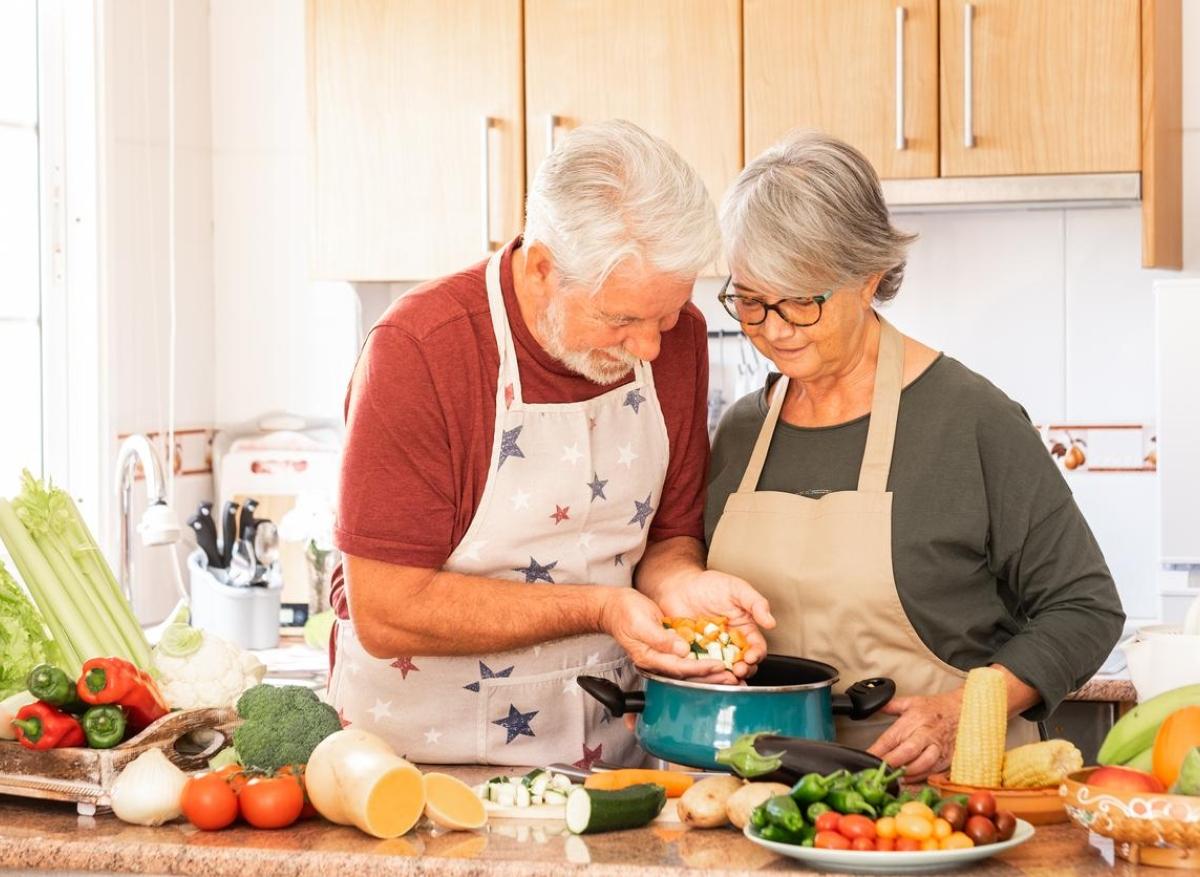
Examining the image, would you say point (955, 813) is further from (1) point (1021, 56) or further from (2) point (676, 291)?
(1) point (1021, 56)

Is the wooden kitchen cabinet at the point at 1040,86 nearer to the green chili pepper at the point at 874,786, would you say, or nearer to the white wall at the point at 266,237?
the white wall at the point at 266,237

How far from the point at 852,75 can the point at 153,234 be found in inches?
62.2

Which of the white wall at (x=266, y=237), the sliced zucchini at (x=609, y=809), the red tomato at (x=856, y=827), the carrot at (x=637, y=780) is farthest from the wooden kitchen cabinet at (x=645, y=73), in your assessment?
the red tomato at (x=856, y=827)

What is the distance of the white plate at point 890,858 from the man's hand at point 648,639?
336mm

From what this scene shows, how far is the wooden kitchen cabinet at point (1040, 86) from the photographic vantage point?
2949mm

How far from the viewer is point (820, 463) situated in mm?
2035

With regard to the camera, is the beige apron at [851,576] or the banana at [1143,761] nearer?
the banana at [1143,761]

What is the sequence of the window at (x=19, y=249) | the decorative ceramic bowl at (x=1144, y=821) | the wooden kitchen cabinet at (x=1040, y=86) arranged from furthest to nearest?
the window at (x=19, y=249) → the wooden kitchen cabinet at (x=1040, y=86) → the decorative ceramic bowl at (x=1144, y=821)

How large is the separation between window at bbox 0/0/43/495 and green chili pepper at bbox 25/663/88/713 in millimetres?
1540

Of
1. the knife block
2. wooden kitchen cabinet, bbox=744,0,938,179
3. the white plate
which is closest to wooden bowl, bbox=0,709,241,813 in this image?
the white plate

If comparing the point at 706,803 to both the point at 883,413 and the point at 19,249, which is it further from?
the point at 19,249

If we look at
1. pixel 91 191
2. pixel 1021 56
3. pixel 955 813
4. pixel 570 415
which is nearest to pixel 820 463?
pixel 570 415

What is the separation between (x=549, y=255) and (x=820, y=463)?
1.53ft

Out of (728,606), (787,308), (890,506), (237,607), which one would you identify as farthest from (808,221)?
(237,607)
